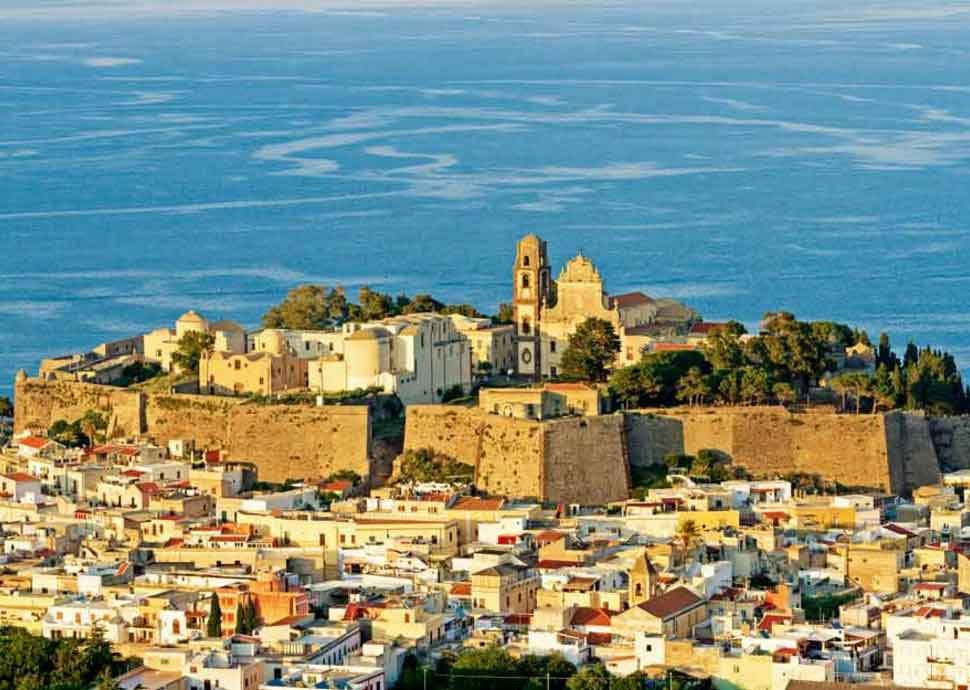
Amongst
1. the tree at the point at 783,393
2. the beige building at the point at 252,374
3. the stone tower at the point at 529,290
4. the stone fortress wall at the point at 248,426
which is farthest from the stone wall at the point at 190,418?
the tree at the point at 783,393

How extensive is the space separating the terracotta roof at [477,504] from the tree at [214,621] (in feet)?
23.3

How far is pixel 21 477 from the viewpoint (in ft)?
168

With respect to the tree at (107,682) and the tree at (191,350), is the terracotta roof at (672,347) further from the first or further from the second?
the tree at (107,682)

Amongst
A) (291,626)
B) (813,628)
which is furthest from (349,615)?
(813,628)

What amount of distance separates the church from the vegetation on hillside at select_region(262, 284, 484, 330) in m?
1.34

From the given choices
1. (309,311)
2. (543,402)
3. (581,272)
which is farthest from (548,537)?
(309,311)

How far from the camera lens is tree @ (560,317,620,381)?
5447 centimetres

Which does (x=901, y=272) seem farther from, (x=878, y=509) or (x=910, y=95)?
(x=910, y=95)

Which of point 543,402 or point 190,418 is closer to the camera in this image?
point 543,402

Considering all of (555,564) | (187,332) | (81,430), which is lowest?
(555,564)

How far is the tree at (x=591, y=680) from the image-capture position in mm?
38469

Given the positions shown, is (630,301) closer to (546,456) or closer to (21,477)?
(546,456)

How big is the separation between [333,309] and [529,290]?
3.31 m

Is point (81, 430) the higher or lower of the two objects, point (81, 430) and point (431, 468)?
the higher
